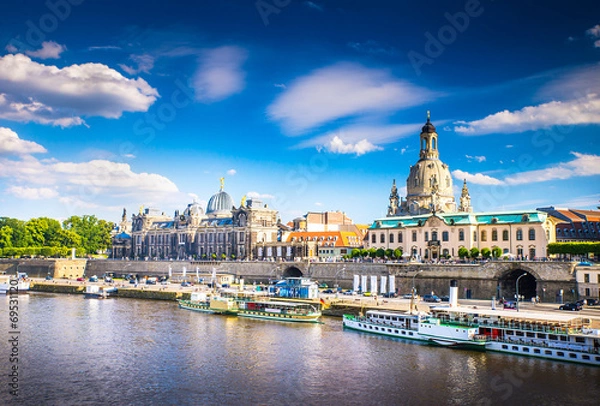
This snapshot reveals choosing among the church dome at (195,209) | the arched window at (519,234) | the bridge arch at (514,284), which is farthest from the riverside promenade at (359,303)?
the church dome at (195,209)

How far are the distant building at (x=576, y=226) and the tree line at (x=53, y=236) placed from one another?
387 feet

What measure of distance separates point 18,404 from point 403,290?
58.6 m

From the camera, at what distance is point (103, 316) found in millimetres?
66875

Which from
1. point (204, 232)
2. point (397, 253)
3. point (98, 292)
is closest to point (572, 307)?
point (397, 253)

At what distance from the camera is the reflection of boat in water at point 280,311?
2486 inches

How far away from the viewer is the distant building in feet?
339

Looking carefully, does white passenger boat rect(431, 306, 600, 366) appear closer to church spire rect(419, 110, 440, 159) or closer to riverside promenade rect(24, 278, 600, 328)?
riverside promenade rect(24, 278, 600, 328)

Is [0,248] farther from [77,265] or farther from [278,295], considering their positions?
[278,295]

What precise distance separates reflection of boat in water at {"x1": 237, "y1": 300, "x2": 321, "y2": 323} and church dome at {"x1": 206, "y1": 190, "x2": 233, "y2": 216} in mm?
86616

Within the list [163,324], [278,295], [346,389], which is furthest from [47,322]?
[346,389]

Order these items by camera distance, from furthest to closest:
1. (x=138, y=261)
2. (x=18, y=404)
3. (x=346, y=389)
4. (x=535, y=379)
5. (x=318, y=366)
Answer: (x=138, y=261) → (x=318, y=366) → (x=535, y=379) → (x=346, y=389) → (x=18, y=404)

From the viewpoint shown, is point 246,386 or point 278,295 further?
point 278,295

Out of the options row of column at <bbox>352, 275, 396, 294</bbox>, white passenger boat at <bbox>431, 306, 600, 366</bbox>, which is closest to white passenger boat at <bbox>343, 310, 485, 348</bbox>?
white passenger boat at <bbox>431, 306, 600, 366</bbox>

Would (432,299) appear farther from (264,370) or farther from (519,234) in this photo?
(264,370)
